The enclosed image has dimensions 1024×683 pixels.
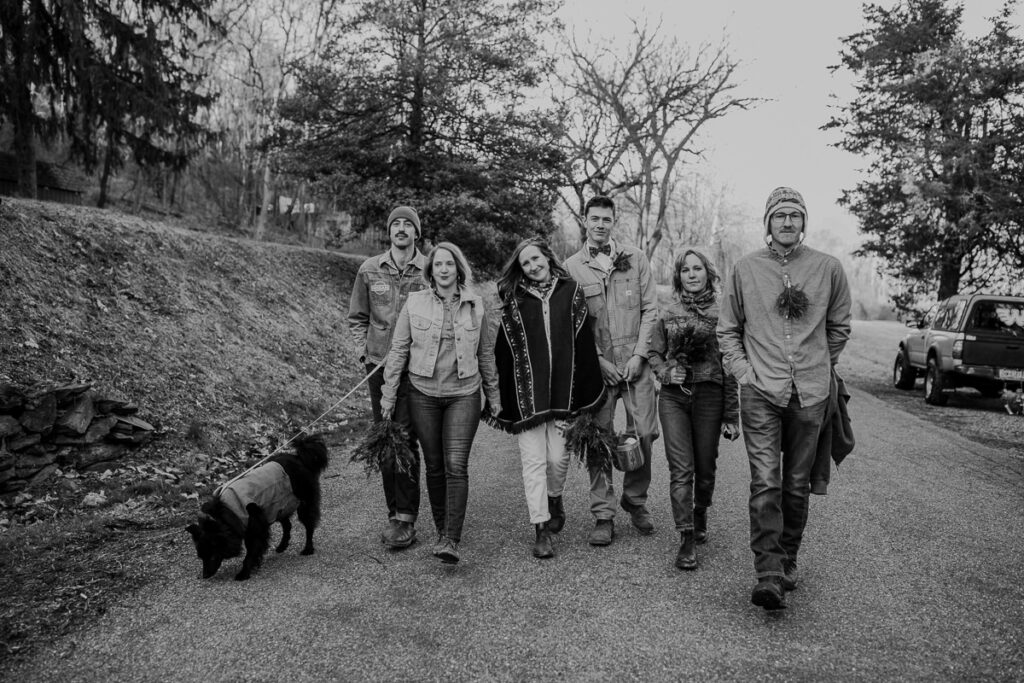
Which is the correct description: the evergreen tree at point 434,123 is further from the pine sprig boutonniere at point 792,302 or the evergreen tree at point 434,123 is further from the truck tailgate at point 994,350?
the pine sprig boutonniere at point 792,302

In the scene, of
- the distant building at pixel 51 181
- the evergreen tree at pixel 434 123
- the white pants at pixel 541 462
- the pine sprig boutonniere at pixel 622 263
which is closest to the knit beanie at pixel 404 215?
the pine sprig boutonniere at pixel 622 263


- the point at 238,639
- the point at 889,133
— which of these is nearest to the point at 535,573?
the point at 238,639

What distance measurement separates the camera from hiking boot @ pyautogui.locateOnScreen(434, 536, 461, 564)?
418 centimetres

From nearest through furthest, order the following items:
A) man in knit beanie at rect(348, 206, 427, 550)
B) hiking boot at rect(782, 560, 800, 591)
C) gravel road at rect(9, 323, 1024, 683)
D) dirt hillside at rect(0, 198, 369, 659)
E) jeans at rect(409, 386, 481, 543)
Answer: gravel road at rect(9, 323, 1024, 683) < hiking boot at rect(782, 560, 800, 591) < dirt hillside at rect(0, 198, 369, 659) < jeans at rect(409, 386, 481, 543) < man in knit beanie at rect(348, 206, 427, 550)

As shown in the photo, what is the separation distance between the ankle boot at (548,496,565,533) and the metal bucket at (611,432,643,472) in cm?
55

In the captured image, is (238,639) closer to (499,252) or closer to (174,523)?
(174,523)

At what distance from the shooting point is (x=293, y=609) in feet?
12.1

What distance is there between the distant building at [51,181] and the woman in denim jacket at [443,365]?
628 inches

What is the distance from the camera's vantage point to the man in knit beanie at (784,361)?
12.1ft

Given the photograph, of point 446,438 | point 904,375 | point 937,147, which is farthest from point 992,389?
point 446,438

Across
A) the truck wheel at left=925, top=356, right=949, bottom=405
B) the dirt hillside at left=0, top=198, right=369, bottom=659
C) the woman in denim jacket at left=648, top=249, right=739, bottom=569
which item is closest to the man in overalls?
the woman in denim jacket at left=648, top=249, right=739, bottom=569

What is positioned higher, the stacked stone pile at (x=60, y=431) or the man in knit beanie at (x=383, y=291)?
the man in knit beanie at (x=383, y=291)

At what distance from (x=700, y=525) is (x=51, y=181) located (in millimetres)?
20448

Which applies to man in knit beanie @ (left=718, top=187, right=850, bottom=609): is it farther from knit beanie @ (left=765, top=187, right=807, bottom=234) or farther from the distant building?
the distant building
